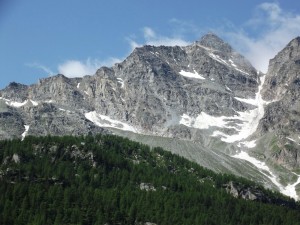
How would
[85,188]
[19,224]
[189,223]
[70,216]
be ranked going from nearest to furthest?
[19,224] < [70,216] < [189,223] < [85,188]

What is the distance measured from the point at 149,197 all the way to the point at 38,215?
49.2 m

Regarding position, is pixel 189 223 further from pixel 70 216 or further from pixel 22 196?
pixel 22 196

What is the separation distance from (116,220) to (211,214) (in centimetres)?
3926

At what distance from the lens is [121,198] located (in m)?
190

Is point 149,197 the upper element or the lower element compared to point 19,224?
upper

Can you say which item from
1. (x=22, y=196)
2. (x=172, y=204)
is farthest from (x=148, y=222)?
(x=22, y=196)

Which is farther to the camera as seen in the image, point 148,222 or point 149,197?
point 149,197

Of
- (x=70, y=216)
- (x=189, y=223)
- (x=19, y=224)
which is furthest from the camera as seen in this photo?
(x=189, y=223)

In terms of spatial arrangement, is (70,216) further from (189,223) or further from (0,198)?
(189,223)

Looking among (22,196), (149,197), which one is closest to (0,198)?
(22,196)

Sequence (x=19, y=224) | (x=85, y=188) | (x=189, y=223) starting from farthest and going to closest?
1. (x=85, y=188)
2. (x=189, y=223)
3. (x=19, y=224)

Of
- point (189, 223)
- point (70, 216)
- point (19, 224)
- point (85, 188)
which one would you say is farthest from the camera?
point (85, 188)

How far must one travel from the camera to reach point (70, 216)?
6560 inches

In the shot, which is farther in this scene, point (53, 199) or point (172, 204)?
point (172, 204)
